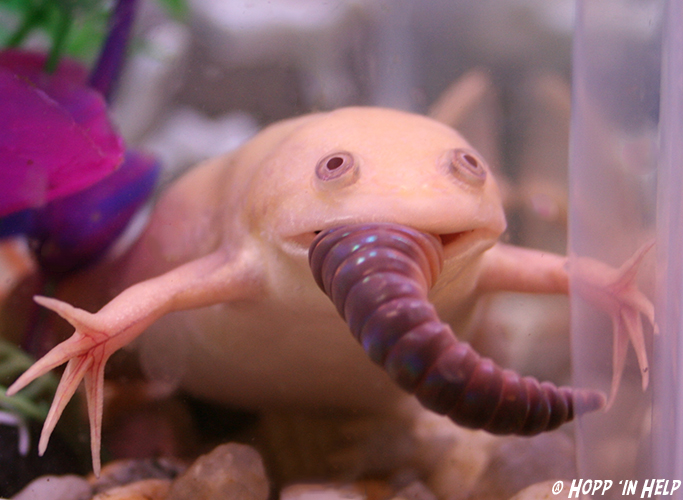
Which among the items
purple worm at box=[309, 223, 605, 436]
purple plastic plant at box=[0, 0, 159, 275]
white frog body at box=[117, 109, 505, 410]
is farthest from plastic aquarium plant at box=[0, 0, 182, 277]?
purple worm at box=[309, 223, 605, 436]

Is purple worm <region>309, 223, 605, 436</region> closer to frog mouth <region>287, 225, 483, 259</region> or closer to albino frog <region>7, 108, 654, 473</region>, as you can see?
albino frog <region>7, 108, 654, 473</region>

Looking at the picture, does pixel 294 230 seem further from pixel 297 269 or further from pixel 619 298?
pixel 619 298

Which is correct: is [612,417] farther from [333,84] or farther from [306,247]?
[333,84]

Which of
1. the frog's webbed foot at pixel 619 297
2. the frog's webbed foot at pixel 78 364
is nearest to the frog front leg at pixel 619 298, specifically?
the frog's webbed foot at pixel 619 297

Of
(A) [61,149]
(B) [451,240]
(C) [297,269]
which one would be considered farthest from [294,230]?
(A) [61,149]

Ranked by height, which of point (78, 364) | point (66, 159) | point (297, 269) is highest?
point (66, 159)

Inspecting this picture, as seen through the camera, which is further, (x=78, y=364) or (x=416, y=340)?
(x=78, y=364)
